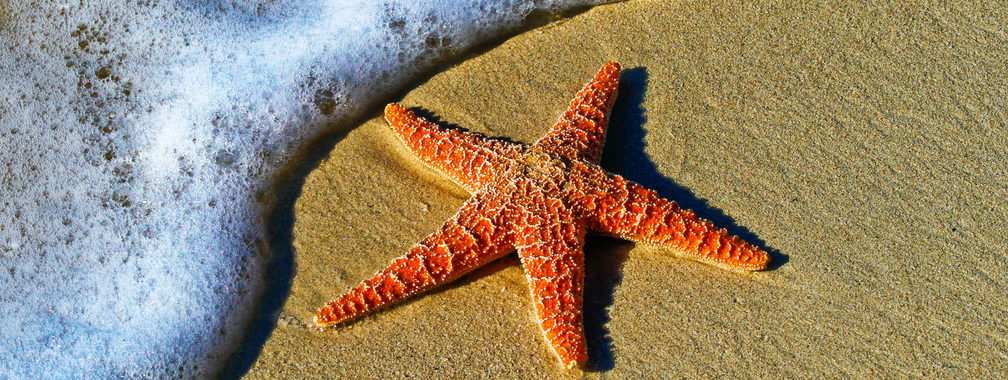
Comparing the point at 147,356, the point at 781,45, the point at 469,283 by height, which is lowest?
the point at 147,356

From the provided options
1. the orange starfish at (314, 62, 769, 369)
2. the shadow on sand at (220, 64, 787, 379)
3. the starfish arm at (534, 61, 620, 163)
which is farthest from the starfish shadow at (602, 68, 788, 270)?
the orange starfish at (314, 62, 769, 369)

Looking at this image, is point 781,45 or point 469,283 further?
point 781,45

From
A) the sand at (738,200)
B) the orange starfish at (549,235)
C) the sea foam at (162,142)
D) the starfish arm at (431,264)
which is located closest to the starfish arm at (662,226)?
the orange starfish at (549,235)

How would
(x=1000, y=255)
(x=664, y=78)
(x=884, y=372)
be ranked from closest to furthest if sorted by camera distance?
(x=884, y=372), (x=1000, y=255), (x=664, y=78)

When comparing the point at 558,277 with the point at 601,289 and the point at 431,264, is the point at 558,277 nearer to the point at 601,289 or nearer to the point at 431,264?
the point at 601,289

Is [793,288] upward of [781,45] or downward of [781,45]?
downward

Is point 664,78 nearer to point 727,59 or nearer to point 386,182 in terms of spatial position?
point 727,59

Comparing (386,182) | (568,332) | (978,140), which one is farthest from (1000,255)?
(386,182)

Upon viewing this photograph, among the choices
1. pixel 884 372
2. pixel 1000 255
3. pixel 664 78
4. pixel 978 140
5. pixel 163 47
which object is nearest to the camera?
Result: pixel 884 372
